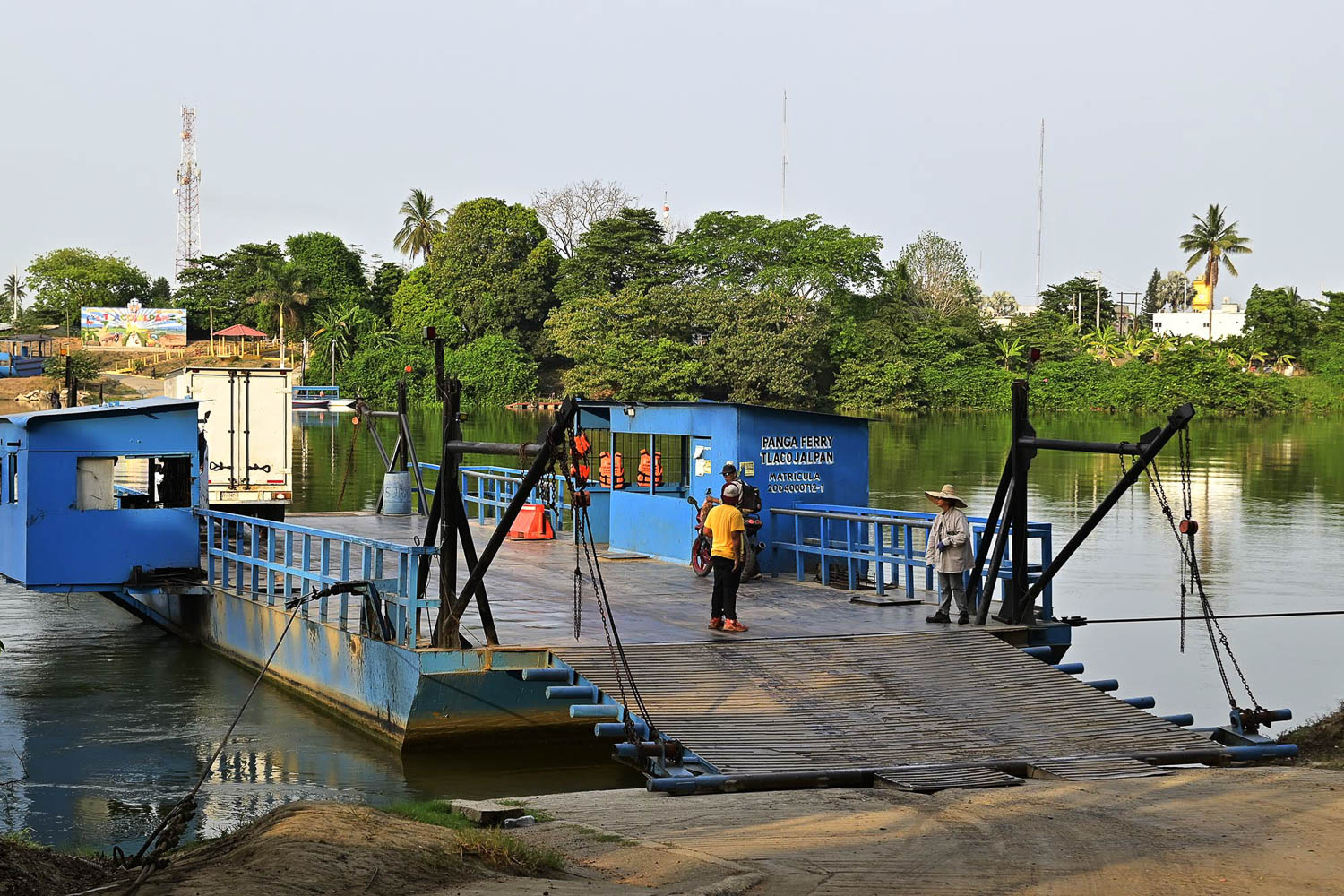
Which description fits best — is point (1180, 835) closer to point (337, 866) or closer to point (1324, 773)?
point (1324, 773)

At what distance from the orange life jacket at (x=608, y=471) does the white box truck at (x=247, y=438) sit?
5.37 metres

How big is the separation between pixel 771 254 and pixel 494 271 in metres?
17.4

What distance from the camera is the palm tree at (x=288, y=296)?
104 metres

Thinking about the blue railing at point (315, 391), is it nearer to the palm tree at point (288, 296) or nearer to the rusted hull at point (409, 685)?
the rusted hull at point (409, 685)

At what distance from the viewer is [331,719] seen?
1653cm

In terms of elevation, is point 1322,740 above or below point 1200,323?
below

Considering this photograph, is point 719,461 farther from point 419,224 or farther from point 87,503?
point 419,224

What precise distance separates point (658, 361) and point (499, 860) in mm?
73292

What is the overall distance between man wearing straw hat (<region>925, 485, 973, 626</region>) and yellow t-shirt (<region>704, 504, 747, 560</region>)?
2.21 meters

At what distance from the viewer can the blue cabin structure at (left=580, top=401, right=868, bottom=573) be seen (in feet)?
64.0

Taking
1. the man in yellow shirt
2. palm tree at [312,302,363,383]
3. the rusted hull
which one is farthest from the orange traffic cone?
palm tree at [312,302,363,383]

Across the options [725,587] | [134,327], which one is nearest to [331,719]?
[725,587]

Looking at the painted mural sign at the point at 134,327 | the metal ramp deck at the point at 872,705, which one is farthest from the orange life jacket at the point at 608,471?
the painted mural sign at the point at 134,327

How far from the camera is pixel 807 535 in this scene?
19906 mm
